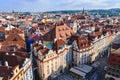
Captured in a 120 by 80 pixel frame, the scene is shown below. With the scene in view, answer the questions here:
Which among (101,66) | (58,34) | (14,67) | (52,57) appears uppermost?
(58,34)

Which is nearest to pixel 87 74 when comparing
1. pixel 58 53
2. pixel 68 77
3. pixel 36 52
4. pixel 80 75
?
pixel 80 75

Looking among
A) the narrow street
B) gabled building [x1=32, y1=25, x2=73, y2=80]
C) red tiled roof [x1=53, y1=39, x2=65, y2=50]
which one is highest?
red tiled roof [x1=53, y1=39, x2=65, y2=50]

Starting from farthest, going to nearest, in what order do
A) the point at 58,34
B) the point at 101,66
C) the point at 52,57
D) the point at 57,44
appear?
the point at 58,34 → the point at 101,66 → the point at 57,44 → the point at 52,57

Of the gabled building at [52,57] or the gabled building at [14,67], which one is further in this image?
the gabled building at [52,57]

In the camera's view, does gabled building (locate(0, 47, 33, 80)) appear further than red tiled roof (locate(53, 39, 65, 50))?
No

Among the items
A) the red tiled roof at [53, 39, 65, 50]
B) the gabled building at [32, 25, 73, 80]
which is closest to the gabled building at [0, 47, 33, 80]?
the gabled building at [32, 25, 73, 80]

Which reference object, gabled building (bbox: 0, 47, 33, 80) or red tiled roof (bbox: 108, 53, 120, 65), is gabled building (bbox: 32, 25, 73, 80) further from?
red tiled roof (bbox: 108, 53, 120, 65)

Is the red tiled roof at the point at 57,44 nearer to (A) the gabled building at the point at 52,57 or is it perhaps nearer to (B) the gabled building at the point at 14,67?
(A) the gabled building at the point at 52,57

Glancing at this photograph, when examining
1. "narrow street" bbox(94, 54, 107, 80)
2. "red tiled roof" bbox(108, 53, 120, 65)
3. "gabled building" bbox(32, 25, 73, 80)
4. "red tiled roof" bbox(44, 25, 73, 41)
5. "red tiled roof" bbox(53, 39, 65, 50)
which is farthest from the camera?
"red tiled roof" bbox(44, 25, 73, 41)

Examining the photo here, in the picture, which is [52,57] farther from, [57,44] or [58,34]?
[58,34]

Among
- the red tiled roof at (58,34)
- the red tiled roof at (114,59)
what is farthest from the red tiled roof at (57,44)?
the red tiled roof at (114,59)

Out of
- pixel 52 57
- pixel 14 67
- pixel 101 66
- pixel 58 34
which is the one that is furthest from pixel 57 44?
pixel 14 67
